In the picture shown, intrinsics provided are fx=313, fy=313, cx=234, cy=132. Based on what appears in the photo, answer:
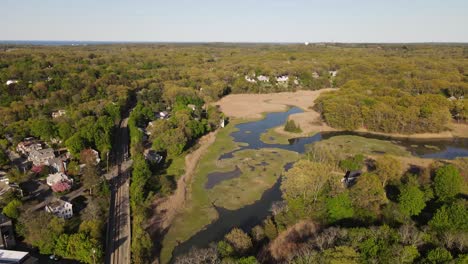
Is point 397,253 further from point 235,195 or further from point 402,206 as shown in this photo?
point 235,195

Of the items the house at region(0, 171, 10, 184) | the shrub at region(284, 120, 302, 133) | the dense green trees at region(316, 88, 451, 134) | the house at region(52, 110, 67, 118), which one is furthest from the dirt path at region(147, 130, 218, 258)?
the dense green trees at region(316, 88, 451, 134)

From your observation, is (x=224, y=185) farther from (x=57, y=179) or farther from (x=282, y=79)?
(x=282, y=79)

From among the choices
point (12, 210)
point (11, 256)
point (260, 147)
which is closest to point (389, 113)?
point (260, 147)

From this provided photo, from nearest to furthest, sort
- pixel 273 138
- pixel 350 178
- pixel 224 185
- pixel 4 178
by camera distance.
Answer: pixel 4 178 → pixel 350 178 → pixel 224 185 → pixel 273 138

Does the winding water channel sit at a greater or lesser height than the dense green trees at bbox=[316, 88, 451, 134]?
lesser

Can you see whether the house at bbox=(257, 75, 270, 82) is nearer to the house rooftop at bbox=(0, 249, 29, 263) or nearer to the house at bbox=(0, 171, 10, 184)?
the house at bbox=(0, 171, 10, 184)

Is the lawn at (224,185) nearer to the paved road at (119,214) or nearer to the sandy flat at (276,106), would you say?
the paved road at (119,214)

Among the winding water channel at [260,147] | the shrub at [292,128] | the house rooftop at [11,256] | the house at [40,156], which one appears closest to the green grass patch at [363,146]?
the winding water channel at [260,147]
